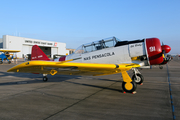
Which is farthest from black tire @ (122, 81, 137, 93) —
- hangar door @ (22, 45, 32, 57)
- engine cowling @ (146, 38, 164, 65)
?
hangar door @ (22, 45, 32, 57)

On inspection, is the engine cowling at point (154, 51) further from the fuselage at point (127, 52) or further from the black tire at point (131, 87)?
the black tire at point (131, 87)

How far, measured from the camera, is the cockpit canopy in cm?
725

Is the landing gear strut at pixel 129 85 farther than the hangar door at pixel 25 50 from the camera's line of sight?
No

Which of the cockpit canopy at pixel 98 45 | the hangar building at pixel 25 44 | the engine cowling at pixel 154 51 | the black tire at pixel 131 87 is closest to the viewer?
the black tire at pixel 131 87

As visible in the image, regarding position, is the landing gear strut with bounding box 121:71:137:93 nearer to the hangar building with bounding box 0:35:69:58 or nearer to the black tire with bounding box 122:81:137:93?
the black tire with bounding box 122:81:137:93

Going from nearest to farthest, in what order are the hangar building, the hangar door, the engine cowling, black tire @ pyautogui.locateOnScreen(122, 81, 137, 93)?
black tire @ pyautogui.locateOnScreen(122, 81, 137, 93) < the engine cowling < the hangar building < the hangar door

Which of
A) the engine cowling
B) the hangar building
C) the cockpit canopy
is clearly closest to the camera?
the engine cowling

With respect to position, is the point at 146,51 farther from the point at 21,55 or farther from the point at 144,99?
the point at 21,55

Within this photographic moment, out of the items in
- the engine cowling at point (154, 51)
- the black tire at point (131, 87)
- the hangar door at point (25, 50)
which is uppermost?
the hangar door at point (25, 50)

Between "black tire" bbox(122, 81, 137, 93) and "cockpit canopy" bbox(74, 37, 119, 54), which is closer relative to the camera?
"black tire" bbox(122, 81, 137, 93)

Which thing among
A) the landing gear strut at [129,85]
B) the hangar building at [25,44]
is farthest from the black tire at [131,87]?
the hangar building at [25,44]

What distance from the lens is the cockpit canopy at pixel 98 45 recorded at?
7.25 m

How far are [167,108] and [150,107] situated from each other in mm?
444

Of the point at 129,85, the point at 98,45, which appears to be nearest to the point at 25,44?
the point at 98,45
